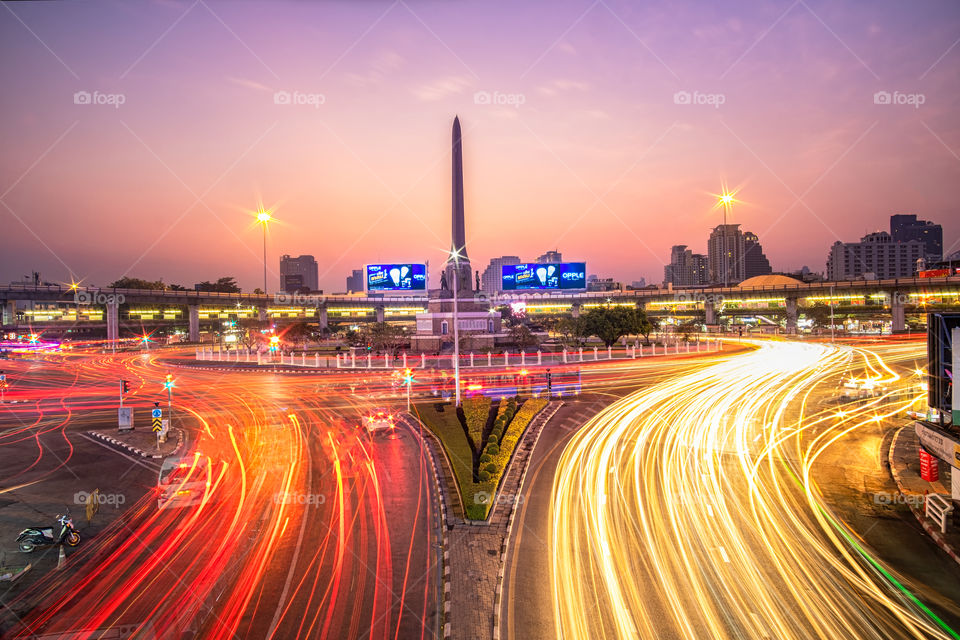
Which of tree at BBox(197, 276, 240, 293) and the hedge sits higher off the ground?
tree at BBox(197, 276, 240, 293)

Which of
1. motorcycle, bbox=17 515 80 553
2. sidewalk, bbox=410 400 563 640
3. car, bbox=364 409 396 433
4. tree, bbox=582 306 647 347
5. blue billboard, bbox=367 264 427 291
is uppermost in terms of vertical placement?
blue billboard, bbox=367 264 427 291

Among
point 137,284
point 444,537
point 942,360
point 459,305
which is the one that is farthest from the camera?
point 137,284

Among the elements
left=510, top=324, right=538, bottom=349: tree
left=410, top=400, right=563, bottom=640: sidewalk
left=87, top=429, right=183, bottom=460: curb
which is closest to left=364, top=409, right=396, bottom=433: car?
left=410, top=400, right=563, bottom=640: sidewalk

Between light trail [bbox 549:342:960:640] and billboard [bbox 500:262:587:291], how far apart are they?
3551 centimetres

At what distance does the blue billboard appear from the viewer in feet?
190

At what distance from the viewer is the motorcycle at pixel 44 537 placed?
13.9 meters

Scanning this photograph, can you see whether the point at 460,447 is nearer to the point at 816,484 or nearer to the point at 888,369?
the point at 816,484

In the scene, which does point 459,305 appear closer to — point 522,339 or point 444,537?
point 522,339

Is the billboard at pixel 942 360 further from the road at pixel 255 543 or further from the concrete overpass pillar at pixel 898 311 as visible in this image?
the concrete overpass pillar at pixel 898 311

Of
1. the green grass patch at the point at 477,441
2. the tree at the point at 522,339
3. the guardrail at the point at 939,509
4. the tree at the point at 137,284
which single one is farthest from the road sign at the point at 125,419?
the tree at the point at 137,284

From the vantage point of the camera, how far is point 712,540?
13.9m

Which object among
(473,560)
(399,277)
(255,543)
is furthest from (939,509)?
(399,277)

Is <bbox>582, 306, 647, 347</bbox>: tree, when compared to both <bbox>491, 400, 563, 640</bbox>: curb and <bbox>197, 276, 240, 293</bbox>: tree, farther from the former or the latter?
<bbox>197, 276, 240, 293</bbox>: tree

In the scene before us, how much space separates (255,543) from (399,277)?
149 feet
